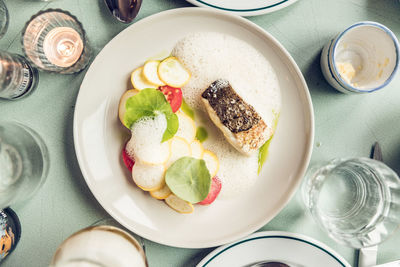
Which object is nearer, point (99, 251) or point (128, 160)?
point (99, 251)

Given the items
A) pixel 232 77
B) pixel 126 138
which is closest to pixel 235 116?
pixel 232 77

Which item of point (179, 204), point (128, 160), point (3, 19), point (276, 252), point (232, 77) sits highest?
point (3, 19)

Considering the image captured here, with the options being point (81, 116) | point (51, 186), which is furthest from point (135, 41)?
point (51, 186)

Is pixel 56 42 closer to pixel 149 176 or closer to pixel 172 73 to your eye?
pixel 172 73

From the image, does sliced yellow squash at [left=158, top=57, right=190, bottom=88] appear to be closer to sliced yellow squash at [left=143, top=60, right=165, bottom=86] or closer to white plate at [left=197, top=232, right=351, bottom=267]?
sliced yellow squash at [left=143, top=60, right=165, bottom=86]

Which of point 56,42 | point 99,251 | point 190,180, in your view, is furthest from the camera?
point 56,42

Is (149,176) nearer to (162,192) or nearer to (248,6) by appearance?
(162,192)

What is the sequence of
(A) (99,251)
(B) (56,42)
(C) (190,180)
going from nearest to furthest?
(A) (99,251)
(C) (190,180)
(B) (56,42)

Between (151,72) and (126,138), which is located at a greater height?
(151,72)
